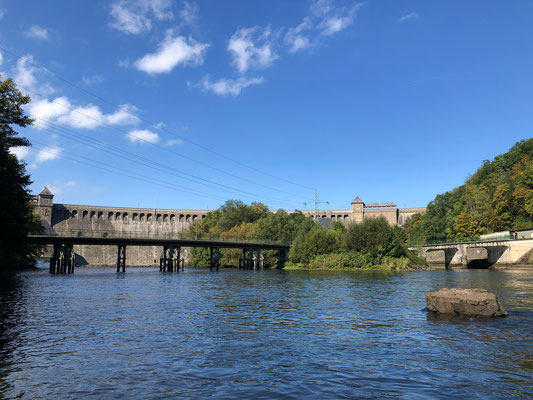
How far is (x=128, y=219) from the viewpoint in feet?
518

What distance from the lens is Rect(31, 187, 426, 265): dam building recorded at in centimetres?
14110

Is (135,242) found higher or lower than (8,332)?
higher

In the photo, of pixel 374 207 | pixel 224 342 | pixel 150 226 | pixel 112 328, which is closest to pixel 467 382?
pixel 224 342

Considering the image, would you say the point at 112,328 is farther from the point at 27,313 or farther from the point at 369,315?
the point at 369,315

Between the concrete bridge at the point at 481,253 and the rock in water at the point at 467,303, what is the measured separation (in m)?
66.1

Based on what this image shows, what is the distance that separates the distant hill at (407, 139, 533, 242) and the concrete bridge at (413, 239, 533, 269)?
731 centimetres

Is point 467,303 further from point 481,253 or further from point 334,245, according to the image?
point 481,253

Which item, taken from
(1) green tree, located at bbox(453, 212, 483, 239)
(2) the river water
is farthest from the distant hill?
(2) the river water

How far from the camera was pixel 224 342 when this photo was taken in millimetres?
12414

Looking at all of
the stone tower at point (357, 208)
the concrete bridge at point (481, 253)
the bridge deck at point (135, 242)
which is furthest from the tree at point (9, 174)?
the stone tower at point (357, 208)

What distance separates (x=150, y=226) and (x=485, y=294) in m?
155

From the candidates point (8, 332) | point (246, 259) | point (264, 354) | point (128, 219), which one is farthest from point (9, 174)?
point (128, 219)

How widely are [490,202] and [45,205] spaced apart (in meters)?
140

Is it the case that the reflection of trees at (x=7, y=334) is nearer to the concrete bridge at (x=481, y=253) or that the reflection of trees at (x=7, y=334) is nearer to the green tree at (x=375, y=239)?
the green tree at (x=375, y=239)
